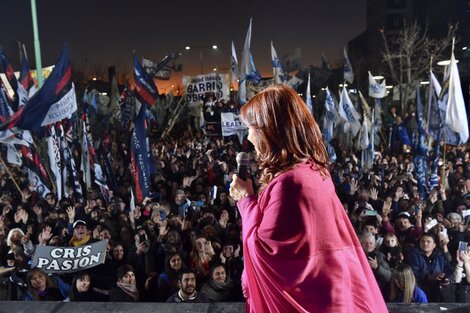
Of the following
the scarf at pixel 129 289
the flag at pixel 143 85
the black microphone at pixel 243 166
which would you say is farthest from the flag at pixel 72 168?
the black microphone at pixel 243 166

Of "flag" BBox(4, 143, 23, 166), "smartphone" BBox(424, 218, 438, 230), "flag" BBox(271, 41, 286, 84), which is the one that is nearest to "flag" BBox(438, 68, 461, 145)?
"smartphone" BBox(424, 218, 438, 230)

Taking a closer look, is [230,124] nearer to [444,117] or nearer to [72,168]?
[72,168]

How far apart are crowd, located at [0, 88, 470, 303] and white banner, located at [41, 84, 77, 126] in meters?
1.58

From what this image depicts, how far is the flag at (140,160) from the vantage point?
839 cm

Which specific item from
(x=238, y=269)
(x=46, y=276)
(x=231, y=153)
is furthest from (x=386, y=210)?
(x=231, y=153)

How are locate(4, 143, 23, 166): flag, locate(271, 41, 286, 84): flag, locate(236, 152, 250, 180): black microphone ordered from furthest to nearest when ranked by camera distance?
locate(271, 41, 286, 84): flag
locate(4, 143, 23, 166): flag
locate(236, 152, 250, 180): black microphone

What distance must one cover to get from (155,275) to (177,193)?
336 centimetres

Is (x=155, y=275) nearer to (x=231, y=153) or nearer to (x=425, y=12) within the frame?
(x=231, y=153)

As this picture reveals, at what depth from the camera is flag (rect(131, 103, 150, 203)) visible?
330 inches

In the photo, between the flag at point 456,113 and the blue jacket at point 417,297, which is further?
the flag at point 456,113

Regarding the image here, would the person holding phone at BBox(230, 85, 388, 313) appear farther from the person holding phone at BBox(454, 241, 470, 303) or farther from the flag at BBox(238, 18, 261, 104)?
the flag at BBox(238, 18, 261, 104)

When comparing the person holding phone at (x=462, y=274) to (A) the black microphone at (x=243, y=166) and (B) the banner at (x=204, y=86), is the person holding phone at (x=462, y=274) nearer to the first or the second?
(A) the black microphone at (x=243, y=166)

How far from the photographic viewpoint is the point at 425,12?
50844 millimetres

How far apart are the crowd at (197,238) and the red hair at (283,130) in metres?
0.55
